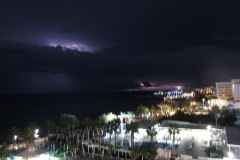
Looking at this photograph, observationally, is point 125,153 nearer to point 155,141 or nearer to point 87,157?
point 87,157

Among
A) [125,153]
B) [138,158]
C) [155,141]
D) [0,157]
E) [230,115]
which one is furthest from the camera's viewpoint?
[230,115]

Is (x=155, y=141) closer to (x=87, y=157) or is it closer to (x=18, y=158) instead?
(x=87, y=157)

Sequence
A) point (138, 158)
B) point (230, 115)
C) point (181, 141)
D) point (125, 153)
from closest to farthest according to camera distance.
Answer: point (138, 158) < point (125, 153) < point (181, 141) < point (230, 115)

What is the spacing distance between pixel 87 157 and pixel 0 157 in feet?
36.7

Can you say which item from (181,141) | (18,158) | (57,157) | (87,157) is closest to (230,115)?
(181,141)

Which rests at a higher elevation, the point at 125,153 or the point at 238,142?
the point at 238,142

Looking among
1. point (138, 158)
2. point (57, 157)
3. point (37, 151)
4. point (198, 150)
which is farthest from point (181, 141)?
point (37, 151)

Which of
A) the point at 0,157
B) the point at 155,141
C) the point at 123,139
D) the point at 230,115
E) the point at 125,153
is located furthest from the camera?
the point at 230,115

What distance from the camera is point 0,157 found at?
961 inches

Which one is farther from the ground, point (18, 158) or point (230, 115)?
point (230, 115)

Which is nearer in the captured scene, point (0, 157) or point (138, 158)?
point (0, 157)

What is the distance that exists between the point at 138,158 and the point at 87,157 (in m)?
7.50

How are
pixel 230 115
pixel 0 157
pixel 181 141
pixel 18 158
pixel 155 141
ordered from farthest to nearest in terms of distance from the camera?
pixel 230 115 → pixel 155 141 → pixel 181 141 → pixel 18 158 → pixel 0 157

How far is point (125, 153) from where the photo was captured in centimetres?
3002
